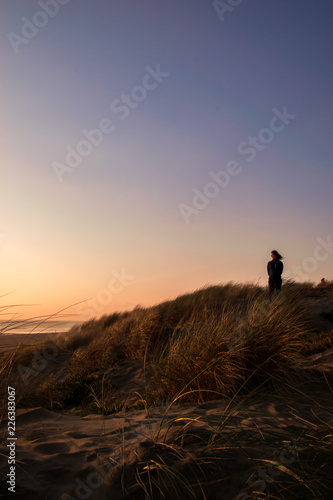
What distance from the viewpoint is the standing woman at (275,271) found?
1202 cm

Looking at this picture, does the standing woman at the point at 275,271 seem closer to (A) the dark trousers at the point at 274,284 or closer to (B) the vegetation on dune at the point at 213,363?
(A) the dark trousers at the point at 274,284

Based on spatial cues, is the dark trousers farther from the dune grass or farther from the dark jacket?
the dune grass

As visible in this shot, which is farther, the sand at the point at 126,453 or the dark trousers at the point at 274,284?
the dark trousers at the point at 274,284

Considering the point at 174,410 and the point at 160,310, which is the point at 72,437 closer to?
the point at 174,410

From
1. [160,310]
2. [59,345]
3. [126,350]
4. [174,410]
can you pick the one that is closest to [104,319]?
[59,345]

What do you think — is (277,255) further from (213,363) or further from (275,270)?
(213,363)

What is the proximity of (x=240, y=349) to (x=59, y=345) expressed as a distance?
27.4 feet

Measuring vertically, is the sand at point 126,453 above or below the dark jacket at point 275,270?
below

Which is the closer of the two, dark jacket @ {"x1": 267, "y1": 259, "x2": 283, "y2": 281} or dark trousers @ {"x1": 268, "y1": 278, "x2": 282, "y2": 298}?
dark jacket @ {"x1": 267, "y1": 259, "x2": 283, "y2": 281}

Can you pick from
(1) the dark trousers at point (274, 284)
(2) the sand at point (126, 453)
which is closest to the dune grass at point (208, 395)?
(2) the sand at point (126, 453)

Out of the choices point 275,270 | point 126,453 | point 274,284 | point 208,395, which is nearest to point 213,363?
point 208,395

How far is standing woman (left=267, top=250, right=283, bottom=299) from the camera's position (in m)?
A: 12.0

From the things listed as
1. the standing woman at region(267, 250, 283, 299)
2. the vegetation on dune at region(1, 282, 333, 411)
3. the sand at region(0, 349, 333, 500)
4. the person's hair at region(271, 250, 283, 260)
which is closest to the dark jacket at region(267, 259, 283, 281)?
the standing woman at region(267, 250, 283, 299)

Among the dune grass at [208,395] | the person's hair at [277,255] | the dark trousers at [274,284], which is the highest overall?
the person's hair at [277,255]
